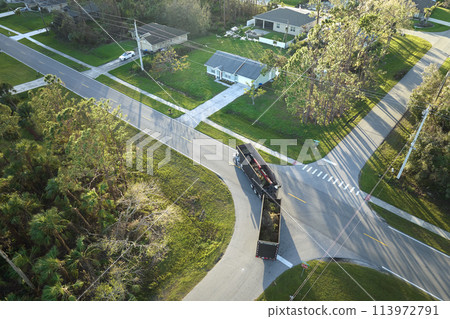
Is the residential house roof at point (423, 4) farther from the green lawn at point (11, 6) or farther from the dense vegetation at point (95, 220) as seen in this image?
the green lawn at point (11, 6)

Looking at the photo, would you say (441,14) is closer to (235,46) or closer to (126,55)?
(235,46)

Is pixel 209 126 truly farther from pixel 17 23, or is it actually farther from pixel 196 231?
pixel 17 23

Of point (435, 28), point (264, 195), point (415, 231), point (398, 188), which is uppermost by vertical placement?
point (435, 28)

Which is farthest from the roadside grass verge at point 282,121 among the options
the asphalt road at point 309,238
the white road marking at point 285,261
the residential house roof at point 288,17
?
the residential house roof at point 288,17

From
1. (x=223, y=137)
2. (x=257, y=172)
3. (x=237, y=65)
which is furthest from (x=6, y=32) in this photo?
(x=257, y=172)

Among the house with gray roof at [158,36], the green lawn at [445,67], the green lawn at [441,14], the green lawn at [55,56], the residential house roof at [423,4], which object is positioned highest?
the residential house roof at [423,4]
